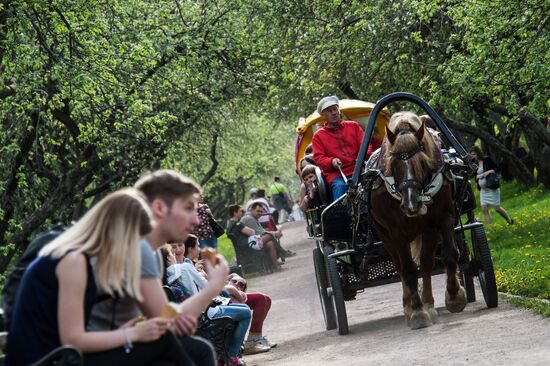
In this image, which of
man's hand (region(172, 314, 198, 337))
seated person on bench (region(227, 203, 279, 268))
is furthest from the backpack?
seated person on bench (region(227, 203, 279, 268))

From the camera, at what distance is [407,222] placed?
11.5m

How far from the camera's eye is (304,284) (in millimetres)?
21109

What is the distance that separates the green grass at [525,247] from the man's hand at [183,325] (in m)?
5.94

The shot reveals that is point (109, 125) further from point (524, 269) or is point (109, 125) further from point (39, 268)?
point (39, 268)

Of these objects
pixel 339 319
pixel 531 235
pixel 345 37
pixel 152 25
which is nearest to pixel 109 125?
pixel 152 25

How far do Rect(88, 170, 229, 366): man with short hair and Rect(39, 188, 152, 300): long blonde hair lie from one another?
157 mm

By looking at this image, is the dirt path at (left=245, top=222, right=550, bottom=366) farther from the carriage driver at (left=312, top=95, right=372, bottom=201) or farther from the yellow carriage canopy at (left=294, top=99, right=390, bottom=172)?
the yellow carriage canopy at (left=294, top=99, right=390, bottom=172)

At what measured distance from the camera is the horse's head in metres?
11.2

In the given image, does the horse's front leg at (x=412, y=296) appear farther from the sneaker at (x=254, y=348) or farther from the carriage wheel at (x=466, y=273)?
the sneaker at (x=254, y=348)

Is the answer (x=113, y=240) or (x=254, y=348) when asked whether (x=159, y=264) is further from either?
(x=254, y=348)

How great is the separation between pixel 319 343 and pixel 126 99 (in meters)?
6.13

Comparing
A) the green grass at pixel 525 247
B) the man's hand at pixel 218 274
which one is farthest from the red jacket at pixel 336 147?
the man's hand at pixel 218 274

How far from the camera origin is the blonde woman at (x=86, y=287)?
4910mm

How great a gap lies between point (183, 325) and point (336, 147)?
777 cm
